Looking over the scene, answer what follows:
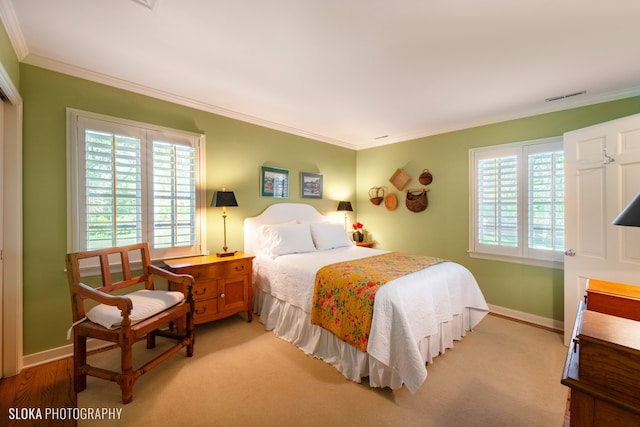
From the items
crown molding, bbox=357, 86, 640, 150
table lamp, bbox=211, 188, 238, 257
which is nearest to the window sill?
crown molding, bbox=357, 86, 640, 150

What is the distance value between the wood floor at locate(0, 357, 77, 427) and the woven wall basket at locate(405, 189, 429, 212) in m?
4.17

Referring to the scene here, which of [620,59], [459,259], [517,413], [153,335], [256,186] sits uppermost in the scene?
[620,59]

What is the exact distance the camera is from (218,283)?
280 cm

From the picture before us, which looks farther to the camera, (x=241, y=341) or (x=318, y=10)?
(x=241, y=341)

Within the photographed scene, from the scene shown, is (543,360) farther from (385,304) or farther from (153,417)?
(153,417)

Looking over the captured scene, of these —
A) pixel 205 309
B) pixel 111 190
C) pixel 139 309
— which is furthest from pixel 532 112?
pixel 111 190

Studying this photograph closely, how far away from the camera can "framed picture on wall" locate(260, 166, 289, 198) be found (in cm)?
374

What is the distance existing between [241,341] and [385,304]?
1.58m

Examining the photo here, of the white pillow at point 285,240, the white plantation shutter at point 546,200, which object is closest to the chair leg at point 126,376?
the white pillow at point 285,240

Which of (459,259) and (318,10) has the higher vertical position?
(318,10)

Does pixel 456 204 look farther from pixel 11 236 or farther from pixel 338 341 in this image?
pixel 11 236

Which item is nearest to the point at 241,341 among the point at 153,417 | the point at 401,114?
the point at 153,417

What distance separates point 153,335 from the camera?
2521 millimetres

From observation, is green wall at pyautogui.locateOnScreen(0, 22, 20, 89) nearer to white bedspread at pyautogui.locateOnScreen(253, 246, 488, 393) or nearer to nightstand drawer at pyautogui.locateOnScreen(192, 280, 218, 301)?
nightstand drawer at pyautogui.locateOnScreen(192, 280, 218, 301)
